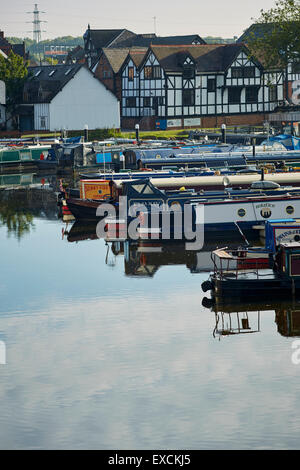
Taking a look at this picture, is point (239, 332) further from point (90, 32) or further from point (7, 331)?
point (90, 32)

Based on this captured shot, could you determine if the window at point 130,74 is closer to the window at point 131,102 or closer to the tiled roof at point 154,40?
the window at point 131,102

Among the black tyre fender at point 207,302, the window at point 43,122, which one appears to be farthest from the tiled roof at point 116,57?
the black tyre fender at point 207,302

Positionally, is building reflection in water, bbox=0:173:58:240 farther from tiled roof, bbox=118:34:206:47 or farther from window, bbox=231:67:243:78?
tiled roof, bbox=118:34:206:47

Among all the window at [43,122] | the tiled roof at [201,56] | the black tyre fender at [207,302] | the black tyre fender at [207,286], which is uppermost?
the tiled roof at [201,56]

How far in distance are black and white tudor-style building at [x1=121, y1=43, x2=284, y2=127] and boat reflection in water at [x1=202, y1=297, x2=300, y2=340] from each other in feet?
257

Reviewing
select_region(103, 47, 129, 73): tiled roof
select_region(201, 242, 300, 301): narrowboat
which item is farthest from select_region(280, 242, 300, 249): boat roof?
select_region(103, 47, 129, 73): tiled roof

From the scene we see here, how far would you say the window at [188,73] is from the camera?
363ft

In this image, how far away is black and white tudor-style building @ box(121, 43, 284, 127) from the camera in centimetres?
11044

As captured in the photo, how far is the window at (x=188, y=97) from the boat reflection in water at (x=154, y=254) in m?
63.4

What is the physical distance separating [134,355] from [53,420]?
18.2 feet

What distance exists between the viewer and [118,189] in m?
54.2

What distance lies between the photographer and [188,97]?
4395 inches

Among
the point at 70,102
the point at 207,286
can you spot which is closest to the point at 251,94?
the point at 70,102

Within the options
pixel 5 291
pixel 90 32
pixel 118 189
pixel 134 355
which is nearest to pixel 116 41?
pixel 90 32
